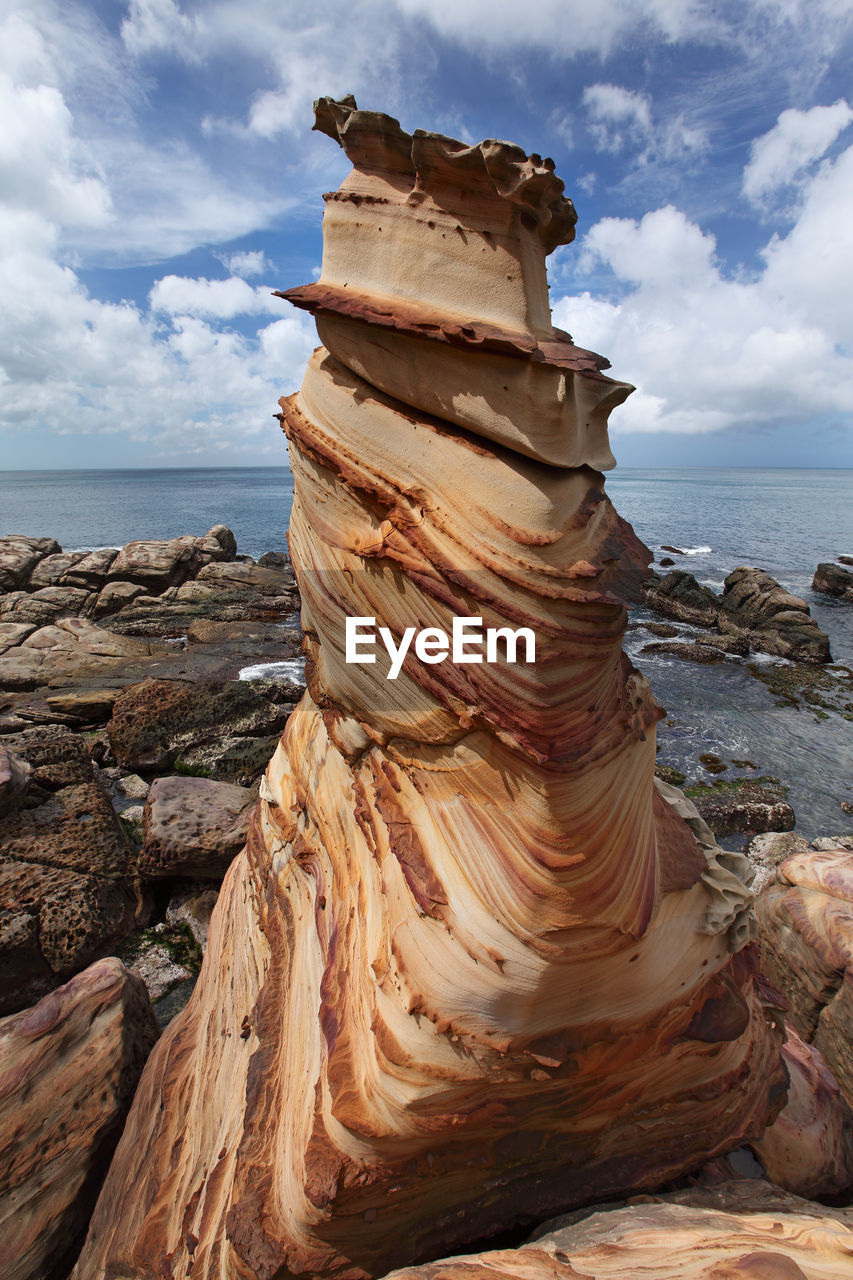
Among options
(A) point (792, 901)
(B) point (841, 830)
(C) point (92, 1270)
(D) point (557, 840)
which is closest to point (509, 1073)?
(D) point (557, 840)

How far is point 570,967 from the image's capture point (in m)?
2.58

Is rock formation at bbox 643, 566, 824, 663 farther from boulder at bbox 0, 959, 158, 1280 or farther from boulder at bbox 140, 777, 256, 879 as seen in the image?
boulder at bbox 0, 959, 158, 1280

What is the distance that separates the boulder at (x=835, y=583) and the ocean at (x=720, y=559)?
0.60 m

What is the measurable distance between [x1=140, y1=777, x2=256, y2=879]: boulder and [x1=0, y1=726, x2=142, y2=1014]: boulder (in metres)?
0.34

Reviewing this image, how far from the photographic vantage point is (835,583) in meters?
27.0

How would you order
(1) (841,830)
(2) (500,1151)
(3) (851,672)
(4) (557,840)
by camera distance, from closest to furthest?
(4) (557,840), (2) (500,1151), (1) (841,830), (3) (851,672)

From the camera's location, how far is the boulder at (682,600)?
22094 millimetres

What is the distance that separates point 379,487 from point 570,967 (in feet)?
6.85

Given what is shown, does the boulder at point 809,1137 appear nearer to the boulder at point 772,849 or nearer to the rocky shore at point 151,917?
the rocky shore at point 151,917

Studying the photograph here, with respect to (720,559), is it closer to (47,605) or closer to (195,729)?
(47,605)

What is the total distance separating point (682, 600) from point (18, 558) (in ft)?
75.7

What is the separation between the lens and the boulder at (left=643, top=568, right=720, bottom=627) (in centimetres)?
2209

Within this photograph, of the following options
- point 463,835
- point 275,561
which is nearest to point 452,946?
point 463,835

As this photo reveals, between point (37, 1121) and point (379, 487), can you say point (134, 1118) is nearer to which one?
point (37, 1121)
